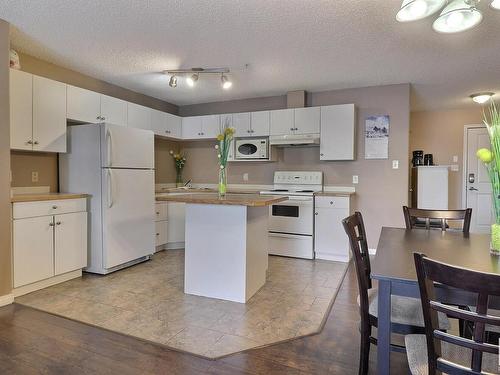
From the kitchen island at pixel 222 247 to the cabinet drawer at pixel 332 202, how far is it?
141 cm

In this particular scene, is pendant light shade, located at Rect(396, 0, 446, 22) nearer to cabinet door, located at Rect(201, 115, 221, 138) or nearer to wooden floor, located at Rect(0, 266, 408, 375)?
wooden floor, located at Rect(0, 266, 408, 375)

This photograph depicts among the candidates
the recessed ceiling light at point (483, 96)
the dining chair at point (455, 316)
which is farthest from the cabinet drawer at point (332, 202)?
the dining chair at point (455, 316)

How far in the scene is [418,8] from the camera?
186 centimetres

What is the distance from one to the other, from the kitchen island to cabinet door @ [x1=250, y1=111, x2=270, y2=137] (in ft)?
6.51

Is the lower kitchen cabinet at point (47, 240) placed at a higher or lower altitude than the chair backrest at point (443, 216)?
lower

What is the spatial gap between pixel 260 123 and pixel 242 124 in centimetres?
30

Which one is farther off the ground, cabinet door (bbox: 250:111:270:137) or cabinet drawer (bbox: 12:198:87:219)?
cabinet door (bbox: 250:111:270:137)

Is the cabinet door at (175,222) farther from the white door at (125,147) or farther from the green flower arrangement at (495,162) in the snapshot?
the green flower arrangement at (495,162)

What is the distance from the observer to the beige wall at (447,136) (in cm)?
573

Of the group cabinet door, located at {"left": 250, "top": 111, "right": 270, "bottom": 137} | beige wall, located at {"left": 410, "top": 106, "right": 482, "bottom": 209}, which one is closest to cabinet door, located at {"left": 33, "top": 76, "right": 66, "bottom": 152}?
cabinet door, located at {"left": 250, "top": 111, "right": 270, "bottom": 137}

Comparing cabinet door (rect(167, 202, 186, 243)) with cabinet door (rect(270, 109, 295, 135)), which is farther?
cabinet door (rect(167, 202, 186, 243))

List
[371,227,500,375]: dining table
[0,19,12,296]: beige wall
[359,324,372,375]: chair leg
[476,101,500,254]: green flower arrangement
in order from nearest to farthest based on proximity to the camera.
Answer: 1. [371,227,500,375]: dining table
2. [476,101,500,254]: green flower arrangement
3. [359,324,372,375]: chair leg
4. [0,19,12,296]: beige wall

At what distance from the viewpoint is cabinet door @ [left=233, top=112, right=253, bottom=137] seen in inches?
187

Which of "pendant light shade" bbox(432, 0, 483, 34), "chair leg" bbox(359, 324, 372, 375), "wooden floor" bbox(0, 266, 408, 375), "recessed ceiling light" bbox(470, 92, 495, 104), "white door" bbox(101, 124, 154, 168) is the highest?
"recessed ceiling light" bbox(470, 92, 495, 104)
